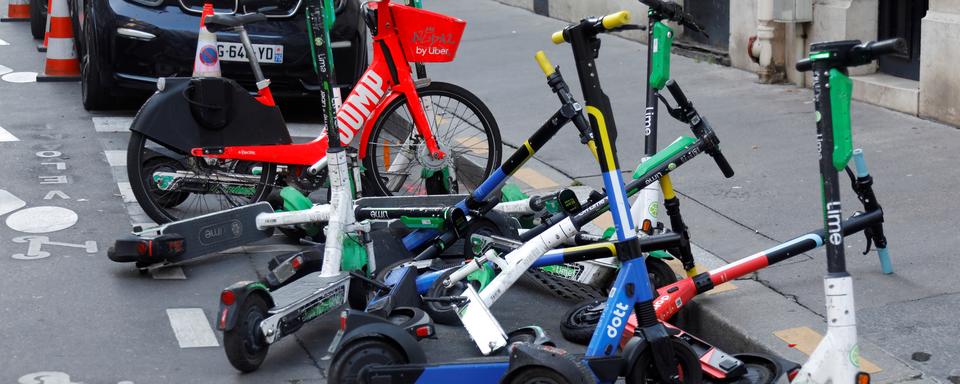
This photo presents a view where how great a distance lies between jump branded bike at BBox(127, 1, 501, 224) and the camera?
6.37 meters

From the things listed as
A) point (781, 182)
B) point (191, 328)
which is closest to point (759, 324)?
point (781, 182)

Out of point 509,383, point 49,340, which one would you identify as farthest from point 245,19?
point 509,383

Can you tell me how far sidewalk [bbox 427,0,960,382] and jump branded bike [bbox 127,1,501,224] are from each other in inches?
32.1

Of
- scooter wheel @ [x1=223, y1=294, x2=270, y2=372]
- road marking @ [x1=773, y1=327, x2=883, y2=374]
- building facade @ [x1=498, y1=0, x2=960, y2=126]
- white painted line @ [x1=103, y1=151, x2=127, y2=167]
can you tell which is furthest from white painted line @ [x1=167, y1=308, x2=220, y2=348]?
building facade @ [x1=498, y1=0, x2=960, y2=126]

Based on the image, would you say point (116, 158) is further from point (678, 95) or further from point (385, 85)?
point (678, 95)

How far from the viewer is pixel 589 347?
4.00 m

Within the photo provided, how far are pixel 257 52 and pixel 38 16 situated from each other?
520 cm

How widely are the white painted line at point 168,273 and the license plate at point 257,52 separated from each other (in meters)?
2.90

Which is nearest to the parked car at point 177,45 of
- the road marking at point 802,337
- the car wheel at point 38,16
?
the car wheel at point 38,16

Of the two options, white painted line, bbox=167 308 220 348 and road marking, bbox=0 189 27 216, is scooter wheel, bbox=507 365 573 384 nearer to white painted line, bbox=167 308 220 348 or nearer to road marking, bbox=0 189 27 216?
white painted line, bbox=167 308 220 348

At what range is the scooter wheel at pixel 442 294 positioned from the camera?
16.0 feet

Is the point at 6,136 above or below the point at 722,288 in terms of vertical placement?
above

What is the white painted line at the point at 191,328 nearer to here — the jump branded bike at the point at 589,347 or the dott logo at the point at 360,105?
the jump branded bike at the point at 589,347

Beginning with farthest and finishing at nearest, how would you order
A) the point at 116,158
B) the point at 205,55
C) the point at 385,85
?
the point at 116,158 < the point at 205,55 < the point at 385,85
